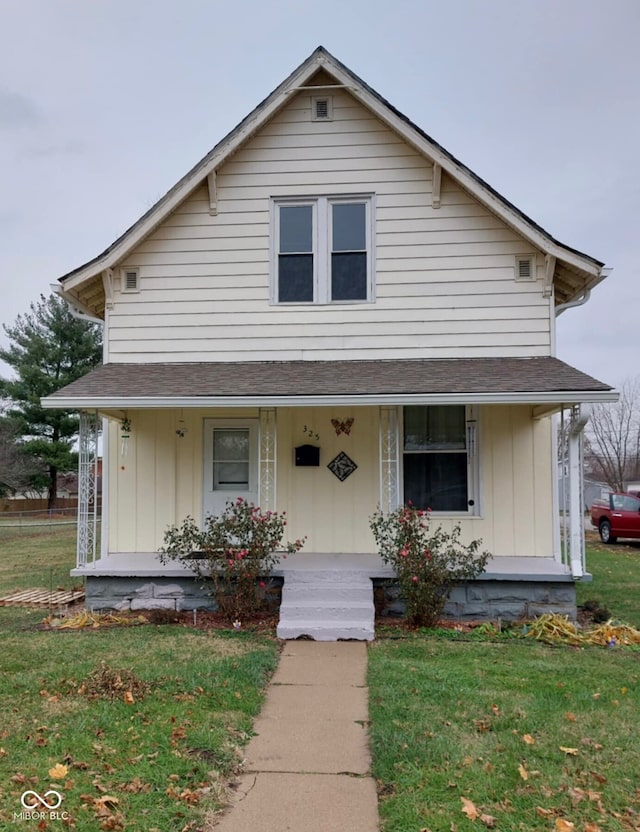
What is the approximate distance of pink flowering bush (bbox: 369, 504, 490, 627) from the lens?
22.5ft

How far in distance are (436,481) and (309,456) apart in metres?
1.79

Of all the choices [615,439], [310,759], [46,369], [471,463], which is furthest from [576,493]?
[615,439]

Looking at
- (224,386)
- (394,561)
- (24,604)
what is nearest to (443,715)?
(394,561)

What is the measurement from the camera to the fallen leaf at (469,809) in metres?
3.15

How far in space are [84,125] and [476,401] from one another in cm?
1996

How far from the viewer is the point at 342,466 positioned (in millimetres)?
8664

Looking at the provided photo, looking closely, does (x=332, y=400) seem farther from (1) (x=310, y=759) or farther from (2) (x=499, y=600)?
(1) (x=310, y=759)

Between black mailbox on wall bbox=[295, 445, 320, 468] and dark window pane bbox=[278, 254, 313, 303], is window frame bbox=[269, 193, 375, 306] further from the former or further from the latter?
black mailbox on wall bbox=[295, 445, 320, 468]

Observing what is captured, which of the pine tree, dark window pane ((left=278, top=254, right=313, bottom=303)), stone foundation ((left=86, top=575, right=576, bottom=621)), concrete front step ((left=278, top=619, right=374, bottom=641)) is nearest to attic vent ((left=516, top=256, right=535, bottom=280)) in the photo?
dark window pane ((left=278, top=254, right=313, bottom=303))

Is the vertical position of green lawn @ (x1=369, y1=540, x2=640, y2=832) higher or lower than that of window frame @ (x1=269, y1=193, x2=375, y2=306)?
lower

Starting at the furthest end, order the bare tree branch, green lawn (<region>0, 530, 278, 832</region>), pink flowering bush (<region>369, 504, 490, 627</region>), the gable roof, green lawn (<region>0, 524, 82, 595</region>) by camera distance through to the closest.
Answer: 1. the bare tree branch
2. green lawn (<region>0, 524, 82, 595</region>)
3. the gable roof
4. pink flowering bush (<region>369, 504, 490, 627</region>)
5. green lawn (<region>0, 530, 278, 832</region>)

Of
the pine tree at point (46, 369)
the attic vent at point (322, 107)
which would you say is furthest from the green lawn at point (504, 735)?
the pine tree at point (46, 369)

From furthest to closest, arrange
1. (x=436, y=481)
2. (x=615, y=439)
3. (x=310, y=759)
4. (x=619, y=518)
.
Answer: (x=615, y=439), (x=619, y=518), (x=436, y=481), (x=310, y=759)

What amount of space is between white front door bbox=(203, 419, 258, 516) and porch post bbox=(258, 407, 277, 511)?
0.26 meters
